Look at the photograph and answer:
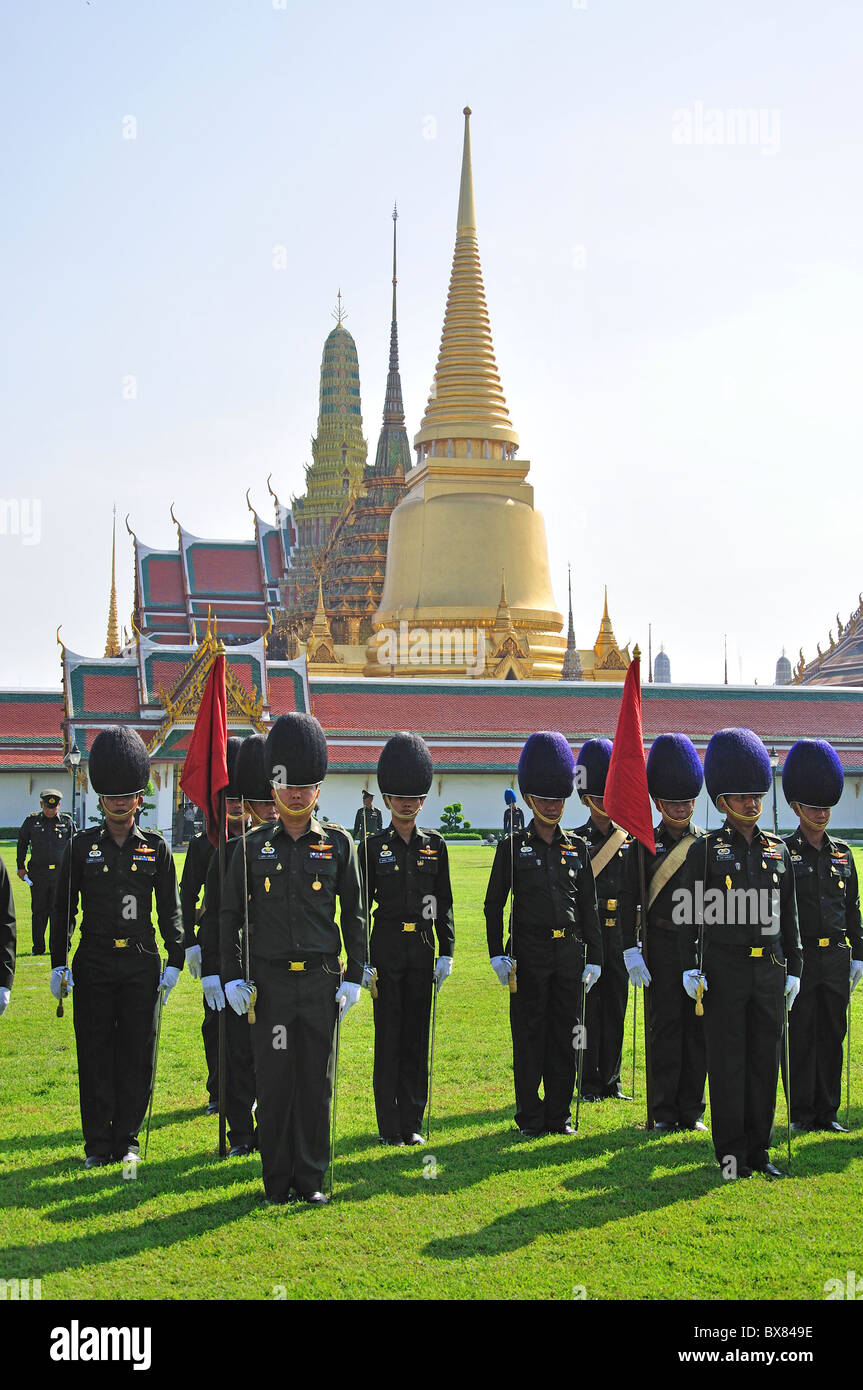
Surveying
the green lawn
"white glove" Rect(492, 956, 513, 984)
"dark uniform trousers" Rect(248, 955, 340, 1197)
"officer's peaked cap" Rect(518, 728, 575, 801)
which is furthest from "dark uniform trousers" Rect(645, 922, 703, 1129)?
"dark uniform trousers" Rect(248, 955, 340, 1197)

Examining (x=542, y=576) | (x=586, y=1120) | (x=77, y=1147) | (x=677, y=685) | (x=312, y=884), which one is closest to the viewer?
(x=312, y=884)

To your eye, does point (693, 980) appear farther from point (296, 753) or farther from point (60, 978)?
point (60, 978)

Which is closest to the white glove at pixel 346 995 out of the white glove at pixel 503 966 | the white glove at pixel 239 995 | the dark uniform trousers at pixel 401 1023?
the white glove at pixel 239 995

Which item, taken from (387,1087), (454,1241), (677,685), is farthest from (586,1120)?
(677,685)

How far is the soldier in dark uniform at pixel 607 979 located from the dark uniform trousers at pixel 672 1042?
0.55 m

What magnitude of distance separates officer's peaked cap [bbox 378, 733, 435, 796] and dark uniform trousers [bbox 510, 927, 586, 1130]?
1.27m

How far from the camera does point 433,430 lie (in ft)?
177

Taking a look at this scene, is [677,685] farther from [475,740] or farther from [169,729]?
[169,729]

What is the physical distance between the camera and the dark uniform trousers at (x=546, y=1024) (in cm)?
854

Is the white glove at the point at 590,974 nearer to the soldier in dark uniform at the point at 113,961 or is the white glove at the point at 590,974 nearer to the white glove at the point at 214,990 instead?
the white glove at the point at 214,990

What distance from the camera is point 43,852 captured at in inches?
681

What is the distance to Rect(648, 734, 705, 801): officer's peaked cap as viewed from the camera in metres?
9.22

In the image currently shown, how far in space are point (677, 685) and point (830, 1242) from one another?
120 ft

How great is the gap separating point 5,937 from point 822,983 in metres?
5.21
